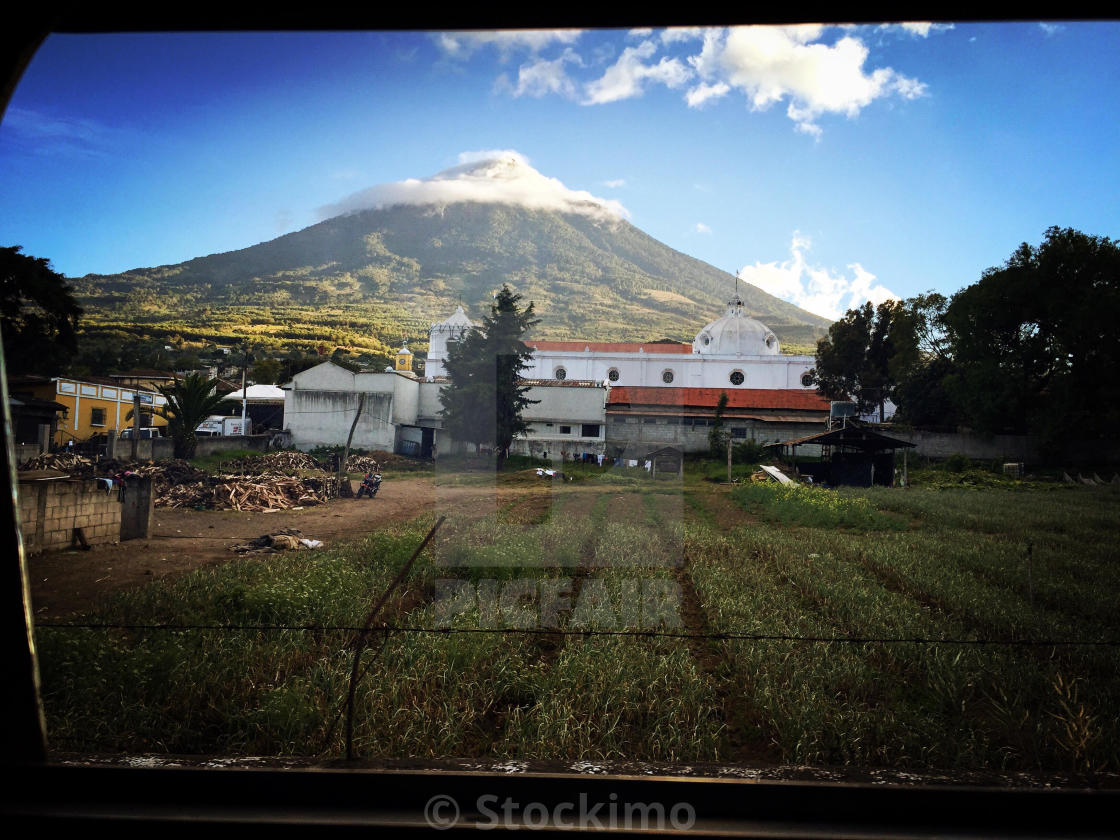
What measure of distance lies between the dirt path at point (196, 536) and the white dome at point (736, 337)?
14.5 meters

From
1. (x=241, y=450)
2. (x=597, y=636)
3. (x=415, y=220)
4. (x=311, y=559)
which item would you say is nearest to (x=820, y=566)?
(x=597, y=636)

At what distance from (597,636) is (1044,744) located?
1.93 metres

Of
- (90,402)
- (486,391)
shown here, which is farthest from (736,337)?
(90,402)

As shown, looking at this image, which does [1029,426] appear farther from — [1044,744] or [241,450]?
[241,450]

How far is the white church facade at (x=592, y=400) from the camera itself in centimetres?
564

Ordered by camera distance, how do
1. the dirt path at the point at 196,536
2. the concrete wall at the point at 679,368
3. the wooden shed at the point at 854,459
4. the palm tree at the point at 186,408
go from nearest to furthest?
the dirt path at the point at 196,536
the palm tree at the point at 186,408
the wooden shed at the point at 854,459
the concrete wall at the point at 679,368

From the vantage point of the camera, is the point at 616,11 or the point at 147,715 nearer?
the point at 616,11

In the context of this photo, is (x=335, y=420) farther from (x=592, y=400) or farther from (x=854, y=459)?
(x=854, y=459)

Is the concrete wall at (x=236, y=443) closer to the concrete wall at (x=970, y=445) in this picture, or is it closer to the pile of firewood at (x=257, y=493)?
the pile of firewood at (x=257, y=493)

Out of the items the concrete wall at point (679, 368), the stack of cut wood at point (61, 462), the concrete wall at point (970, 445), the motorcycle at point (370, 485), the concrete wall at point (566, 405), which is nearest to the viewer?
the stack of cut wood at point (61, 462)

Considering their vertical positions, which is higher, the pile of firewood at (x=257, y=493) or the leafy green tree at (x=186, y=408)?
the leafy green tree at (x=186, y=408)

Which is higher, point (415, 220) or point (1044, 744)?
point (415, 220)

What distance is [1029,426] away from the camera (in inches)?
241

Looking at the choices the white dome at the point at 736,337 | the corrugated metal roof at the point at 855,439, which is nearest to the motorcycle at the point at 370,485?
the corrugated metal roof at the point at 855,439
